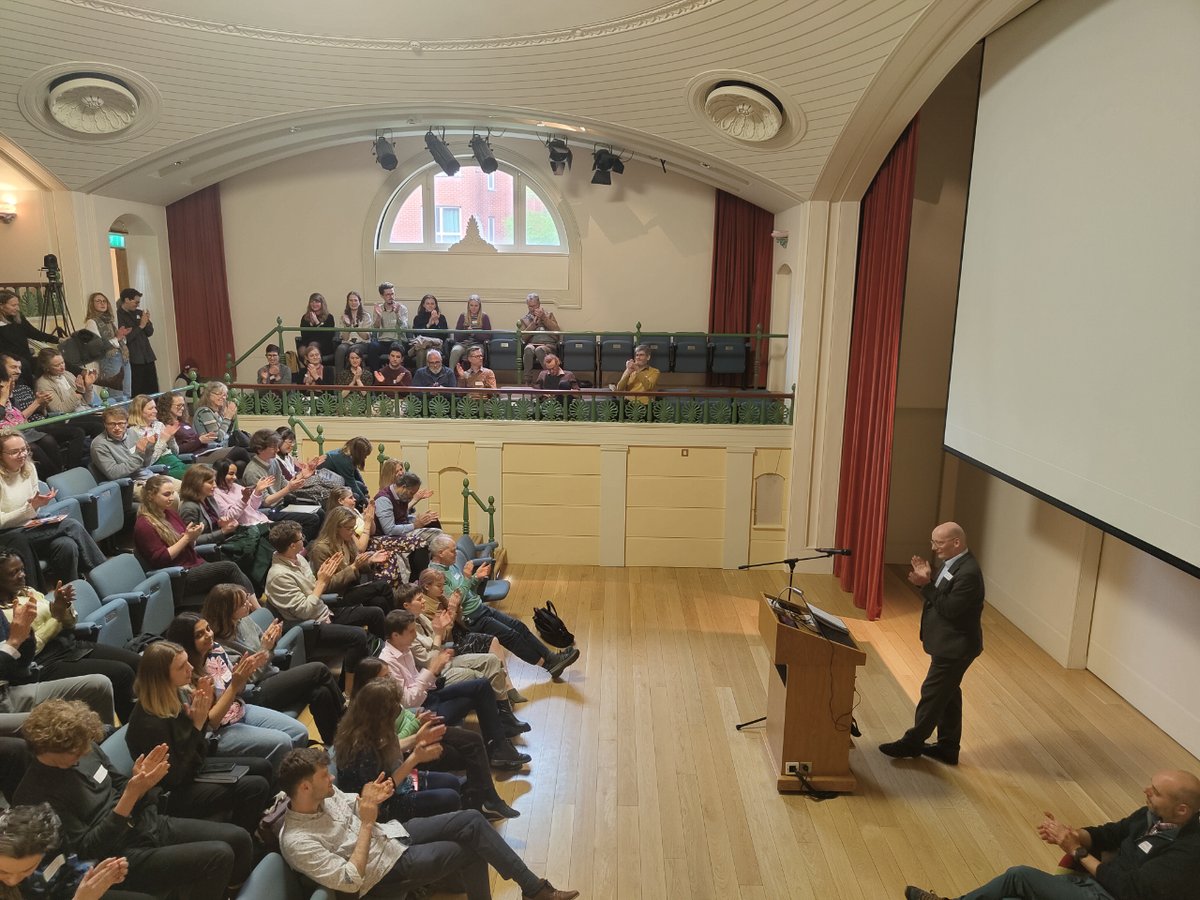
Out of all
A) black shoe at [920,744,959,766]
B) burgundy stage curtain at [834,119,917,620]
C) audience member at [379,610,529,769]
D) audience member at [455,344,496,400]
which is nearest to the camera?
audience member at [379,610,529,769]

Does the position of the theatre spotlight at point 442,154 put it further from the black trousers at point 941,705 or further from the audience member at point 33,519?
the black trousers at point 941,705

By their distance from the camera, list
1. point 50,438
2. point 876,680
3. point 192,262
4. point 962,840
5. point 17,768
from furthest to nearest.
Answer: point 192,262 < point 876,680 < point 50,438 < point 962,840 < point 17,768

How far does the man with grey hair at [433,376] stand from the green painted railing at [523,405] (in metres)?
0.12

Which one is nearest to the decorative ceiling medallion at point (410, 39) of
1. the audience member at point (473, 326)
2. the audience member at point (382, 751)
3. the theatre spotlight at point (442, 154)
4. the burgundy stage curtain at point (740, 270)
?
the theatre spotlight at point (442, 154)

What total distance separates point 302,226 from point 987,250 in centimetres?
774

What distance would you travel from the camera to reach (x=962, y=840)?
4.12 meters

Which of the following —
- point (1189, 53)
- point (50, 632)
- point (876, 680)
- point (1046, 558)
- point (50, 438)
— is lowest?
point (876, 680)

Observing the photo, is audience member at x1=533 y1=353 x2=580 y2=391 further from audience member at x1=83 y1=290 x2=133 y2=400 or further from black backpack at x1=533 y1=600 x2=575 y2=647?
audience member at x1=83 y1=290 x2=133 y2=400

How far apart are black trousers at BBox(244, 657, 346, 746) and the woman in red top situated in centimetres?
96

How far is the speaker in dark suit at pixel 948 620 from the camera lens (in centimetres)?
442

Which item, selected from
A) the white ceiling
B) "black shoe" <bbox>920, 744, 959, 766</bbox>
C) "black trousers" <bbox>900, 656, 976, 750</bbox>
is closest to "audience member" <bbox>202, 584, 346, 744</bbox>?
"black trousers" <bbox>900, 656, 976, 750</bbox>

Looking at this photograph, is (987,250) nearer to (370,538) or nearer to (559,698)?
(559,698)

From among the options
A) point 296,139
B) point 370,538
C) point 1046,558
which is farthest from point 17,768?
point 296,139

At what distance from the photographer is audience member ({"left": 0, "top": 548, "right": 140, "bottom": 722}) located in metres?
3.46
